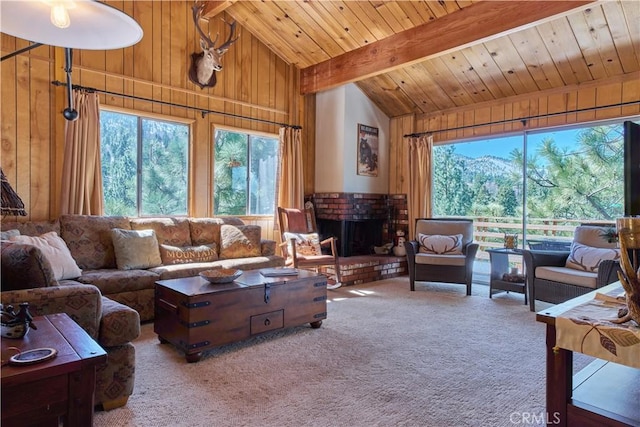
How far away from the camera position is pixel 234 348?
2834 millimetres

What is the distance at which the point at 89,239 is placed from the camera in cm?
369

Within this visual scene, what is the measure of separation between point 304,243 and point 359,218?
51.7 inches

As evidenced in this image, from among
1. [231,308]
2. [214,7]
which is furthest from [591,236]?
[214,7]

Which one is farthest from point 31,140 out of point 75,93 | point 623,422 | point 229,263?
point 623,422

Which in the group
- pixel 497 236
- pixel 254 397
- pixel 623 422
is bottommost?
pixel 254 397

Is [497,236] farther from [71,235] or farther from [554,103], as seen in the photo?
[71,235]

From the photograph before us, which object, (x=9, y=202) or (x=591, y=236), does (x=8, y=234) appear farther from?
(x=591, y=236)

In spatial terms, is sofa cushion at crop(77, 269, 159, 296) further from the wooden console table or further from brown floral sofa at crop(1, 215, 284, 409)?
the wooden console table

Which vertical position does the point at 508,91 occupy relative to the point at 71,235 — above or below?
above

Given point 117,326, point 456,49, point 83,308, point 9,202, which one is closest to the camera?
point 9,202

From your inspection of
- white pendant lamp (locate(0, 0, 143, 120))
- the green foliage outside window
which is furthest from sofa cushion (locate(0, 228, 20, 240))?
the green foliage outside window

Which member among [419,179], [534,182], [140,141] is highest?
[140,141]

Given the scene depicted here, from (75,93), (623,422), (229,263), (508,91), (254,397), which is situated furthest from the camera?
(508,91)

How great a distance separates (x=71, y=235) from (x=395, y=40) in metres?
4.08
